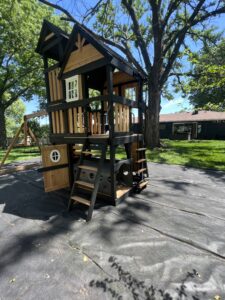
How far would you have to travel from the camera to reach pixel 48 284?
2.07 meters

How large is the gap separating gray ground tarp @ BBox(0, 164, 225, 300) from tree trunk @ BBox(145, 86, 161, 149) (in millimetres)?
8677

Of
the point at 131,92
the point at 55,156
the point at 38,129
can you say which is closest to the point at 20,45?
the point at 38,129

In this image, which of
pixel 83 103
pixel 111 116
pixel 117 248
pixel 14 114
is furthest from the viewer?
pixel 14 114

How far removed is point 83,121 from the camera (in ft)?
16.4

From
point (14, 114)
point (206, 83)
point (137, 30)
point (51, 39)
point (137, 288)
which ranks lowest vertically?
point (137, 288)

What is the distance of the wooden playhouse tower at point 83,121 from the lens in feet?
13.6

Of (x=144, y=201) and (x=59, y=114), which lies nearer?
(x=144, y=201)

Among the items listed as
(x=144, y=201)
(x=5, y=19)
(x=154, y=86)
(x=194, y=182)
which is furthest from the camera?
(x=5, y=19)

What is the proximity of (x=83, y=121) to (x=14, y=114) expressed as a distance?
58.0 m

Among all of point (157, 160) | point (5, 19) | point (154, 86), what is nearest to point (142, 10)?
point (154, 86)

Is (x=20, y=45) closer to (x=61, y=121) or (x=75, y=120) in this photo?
(x=61, y=121)

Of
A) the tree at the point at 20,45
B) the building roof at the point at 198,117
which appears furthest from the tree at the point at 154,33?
the building roof at the point at 198,117

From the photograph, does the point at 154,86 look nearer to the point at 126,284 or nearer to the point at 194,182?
the point at 194,182

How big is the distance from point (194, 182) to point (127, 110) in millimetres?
3020
